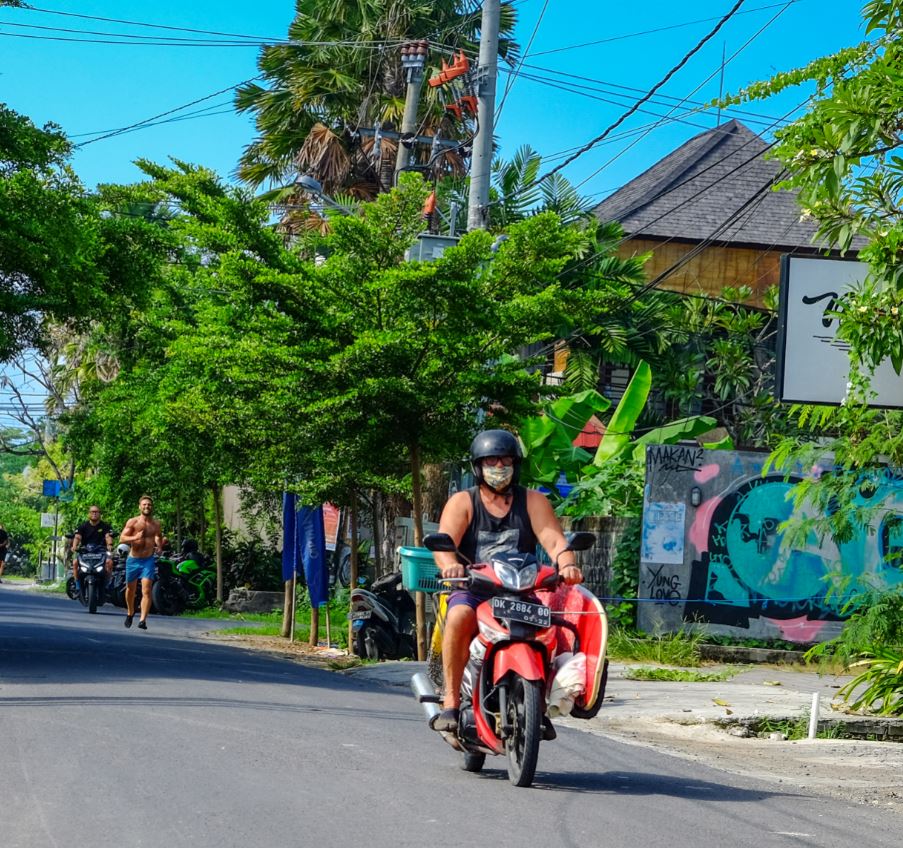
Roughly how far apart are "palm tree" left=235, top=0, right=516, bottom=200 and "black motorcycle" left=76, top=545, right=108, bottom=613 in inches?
333

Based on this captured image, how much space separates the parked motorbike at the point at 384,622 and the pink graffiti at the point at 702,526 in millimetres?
3742

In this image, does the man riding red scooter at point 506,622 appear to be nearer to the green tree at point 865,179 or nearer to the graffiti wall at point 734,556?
the green tree at point 865,179

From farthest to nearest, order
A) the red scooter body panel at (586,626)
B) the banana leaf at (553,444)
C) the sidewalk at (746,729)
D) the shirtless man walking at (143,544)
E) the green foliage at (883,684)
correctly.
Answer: the banana leaf at (553,444), the shirtless man walking at (143,544), the green foliage at (883,684), the sidewalk at (746,729), the red scooter body panel at (586,626)

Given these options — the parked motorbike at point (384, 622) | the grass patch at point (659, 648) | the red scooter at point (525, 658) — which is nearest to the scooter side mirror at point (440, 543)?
the red scooter at point (525, 658)

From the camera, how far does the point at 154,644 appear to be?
58.6 feet

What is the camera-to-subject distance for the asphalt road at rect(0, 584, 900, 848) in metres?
6.03

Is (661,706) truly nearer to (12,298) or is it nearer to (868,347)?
(868,347)

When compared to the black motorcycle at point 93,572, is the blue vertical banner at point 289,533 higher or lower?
higher

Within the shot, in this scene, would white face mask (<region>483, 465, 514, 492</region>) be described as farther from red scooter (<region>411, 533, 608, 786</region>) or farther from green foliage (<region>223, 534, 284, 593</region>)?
green foliage (<region>223, 534, 284, 593</region>)

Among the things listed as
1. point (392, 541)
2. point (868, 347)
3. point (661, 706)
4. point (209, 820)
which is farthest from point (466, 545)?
point (392, 541)

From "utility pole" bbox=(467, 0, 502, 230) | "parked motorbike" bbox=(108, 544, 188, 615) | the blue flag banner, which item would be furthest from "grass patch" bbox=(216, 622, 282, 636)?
"utility pole" bbox=(467, 0, 502, 230)

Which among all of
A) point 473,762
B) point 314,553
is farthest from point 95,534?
point 473,762

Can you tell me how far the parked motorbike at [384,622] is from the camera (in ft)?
57.7

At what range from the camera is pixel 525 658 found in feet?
23.5
